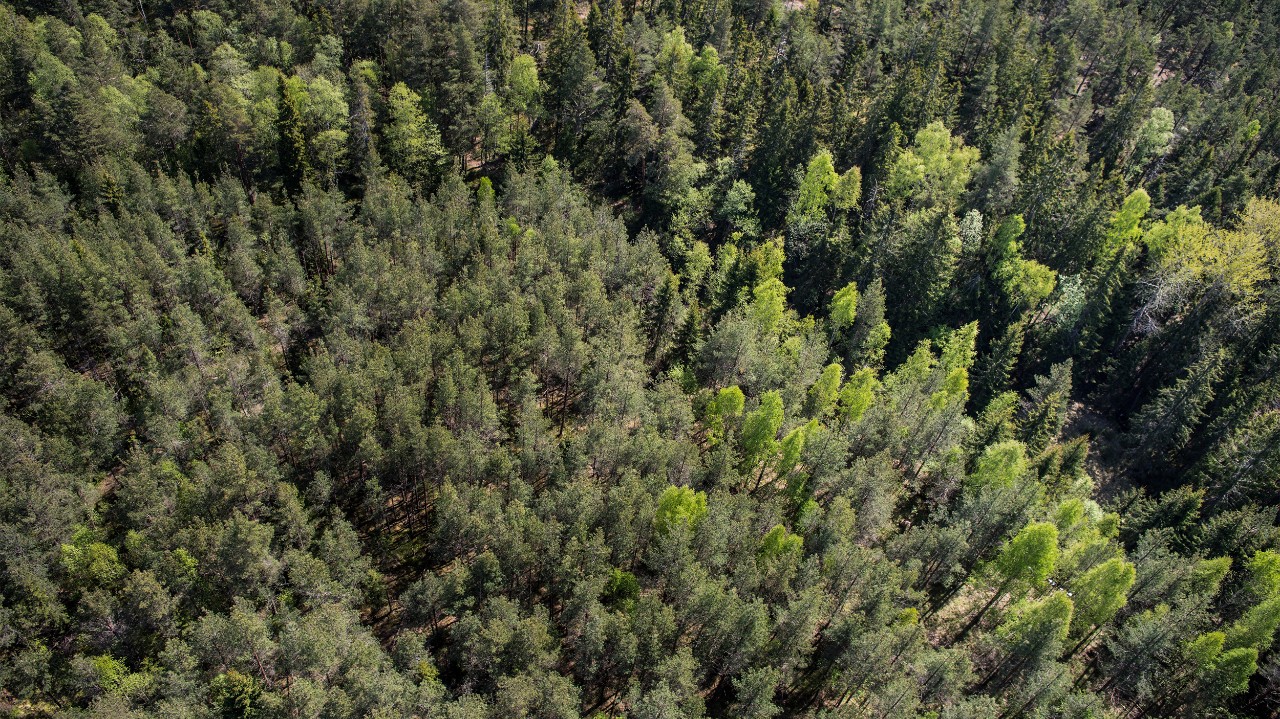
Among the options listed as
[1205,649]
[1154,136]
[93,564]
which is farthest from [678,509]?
[1154,136]

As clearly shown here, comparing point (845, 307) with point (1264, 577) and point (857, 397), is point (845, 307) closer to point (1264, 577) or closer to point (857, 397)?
point (857, 397)

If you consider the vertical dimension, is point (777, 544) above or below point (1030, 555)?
below

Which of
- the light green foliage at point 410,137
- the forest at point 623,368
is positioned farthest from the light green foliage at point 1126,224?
the light green foliage at point 410,137

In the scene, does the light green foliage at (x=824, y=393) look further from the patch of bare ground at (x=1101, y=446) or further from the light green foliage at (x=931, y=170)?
the patch of bare ground at (x=1101, y=446)

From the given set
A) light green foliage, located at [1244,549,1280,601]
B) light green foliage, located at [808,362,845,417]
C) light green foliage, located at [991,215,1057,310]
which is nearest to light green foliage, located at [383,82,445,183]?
light green foliage, located at [808,362,845,417]

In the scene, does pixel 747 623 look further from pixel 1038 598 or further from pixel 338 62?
pixel 338 62

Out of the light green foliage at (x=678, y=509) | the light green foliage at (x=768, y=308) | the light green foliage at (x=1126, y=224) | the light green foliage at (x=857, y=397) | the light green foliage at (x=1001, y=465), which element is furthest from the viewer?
the light green foliage at (x=1126, y=224)
